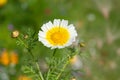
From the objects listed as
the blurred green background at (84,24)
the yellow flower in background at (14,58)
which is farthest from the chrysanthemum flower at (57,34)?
the yellow flower in background at (14,58)

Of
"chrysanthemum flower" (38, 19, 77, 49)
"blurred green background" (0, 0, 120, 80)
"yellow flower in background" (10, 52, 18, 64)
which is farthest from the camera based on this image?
"blurred green background" (0, 0, 120, 80)

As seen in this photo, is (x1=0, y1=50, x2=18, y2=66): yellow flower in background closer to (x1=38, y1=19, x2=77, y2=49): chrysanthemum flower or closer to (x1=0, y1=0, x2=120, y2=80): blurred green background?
(x1=0, y1=0, x2=120, y2=80): blurred green background

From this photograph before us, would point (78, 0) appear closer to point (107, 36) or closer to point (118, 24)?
point (118, 24)

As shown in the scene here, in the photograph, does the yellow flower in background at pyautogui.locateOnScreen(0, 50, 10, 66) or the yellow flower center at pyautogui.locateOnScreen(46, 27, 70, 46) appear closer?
the yellow flower center at pyautogui.locateOnScreen(46, 27, 70, 46)

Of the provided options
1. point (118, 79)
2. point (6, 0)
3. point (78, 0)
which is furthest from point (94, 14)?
point (118, 79)

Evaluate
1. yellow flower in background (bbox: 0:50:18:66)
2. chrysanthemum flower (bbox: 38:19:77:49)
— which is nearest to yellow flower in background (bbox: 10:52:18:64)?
yellow flower in background (bbox: 0:50:18:66)

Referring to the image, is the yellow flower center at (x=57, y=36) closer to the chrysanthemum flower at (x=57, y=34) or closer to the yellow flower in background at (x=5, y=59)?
the chrysanthemum flower at (x=57, y=34)

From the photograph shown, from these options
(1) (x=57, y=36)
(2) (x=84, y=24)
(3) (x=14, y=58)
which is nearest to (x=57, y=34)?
(1) (x=57, y=36)
